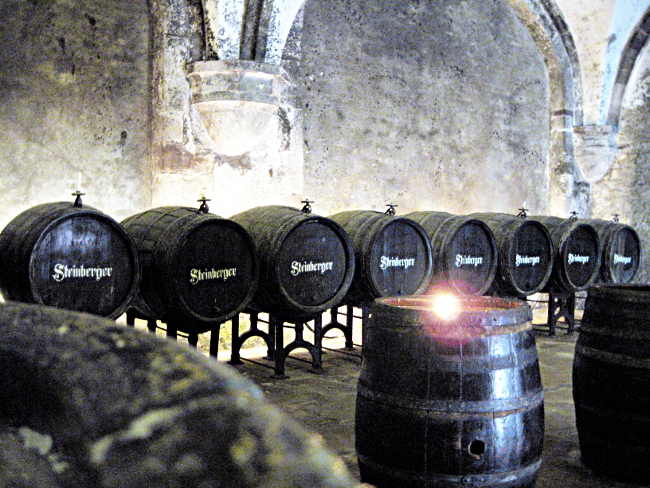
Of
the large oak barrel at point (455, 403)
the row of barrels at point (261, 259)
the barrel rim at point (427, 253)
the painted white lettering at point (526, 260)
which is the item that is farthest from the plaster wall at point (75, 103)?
the large oak barrel at point (455, 403)

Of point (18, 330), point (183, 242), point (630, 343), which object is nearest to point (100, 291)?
point (183, 242)

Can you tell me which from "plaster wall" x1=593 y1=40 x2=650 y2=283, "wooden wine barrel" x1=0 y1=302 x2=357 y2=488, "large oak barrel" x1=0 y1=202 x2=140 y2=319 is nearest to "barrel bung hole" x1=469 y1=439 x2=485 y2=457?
"wooden wine barrel" x1=0 y1=302 x2=357 y2=488

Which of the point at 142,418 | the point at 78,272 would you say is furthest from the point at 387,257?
the point at 142,418

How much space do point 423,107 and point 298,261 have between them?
11.8 ft

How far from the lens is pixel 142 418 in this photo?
0.41 m

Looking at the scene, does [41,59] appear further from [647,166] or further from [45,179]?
[647,166]

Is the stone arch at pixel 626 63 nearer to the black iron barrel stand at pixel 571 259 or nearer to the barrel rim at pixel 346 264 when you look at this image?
the black iron barrel stand at pixel 571 259

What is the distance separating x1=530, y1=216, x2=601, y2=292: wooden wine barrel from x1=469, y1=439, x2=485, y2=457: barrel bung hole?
4929 mm

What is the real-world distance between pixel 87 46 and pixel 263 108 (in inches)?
58.1

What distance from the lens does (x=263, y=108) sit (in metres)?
5.70

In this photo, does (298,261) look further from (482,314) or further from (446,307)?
(482,314)

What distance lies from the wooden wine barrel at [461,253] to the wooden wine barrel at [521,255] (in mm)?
238

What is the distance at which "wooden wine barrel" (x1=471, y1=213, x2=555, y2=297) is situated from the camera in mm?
6258

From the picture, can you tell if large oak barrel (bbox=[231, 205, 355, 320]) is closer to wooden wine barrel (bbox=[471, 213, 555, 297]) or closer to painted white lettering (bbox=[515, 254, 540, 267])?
wooden wine barrel (bbox=[471, 213, 555, 297])
